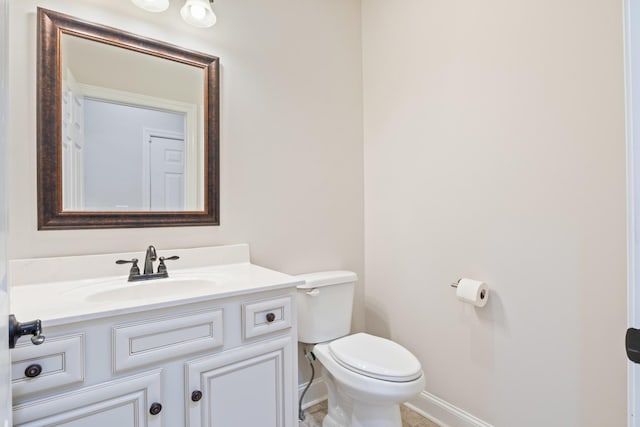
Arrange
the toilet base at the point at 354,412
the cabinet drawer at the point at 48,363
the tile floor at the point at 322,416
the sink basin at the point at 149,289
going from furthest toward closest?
1. the tile floor at the point at 322,416
2. the toilet base at the point at 354,412
3. the sink basin at the point at 149,289
4. the cabinet drawer at the point at 48,363

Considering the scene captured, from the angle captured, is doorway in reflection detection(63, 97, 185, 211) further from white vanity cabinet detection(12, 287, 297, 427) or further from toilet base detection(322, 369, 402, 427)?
toilet base detection(322, 369, 402, 427)

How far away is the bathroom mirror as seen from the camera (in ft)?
3.98

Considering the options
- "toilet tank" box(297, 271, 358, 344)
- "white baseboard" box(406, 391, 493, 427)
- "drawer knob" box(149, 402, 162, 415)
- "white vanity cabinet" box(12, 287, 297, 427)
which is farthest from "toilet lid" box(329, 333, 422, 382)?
"drawer knob" box(149, 402, 162, 415)

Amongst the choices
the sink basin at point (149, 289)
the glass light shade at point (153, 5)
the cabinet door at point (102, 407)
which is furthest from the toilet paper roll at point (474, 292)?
the glass light shade at point (153, 5)

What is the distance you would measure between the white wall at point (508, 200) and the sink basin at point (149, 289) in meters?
1.17

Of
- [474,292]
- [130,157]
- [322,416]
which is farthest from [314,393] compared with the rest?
[130,157]

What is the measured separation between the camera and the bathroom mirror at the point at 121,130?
→ 1.21m

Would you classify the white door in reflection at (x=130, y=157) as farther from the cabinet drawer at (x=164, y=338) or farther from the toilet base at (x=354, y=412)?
the toilet base at (x=354, y=412)

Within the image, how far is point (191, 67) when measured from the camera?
4.97 feet

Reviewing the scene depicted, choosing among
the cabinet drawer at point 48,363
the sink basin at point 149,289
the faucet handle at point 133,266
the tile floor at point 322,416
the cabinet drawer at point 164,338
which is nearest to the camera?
the cabinet drawer at point 48,363

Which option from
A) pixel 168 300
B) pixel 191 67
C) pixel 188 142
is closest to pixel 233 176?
pixel 188 142

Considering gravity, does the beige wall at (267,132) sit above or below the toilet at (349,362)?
above

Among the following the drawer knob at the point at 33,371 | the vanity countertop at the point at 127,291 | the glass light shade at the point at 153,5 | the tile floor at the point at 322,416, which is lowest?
the tile floor at the point at 322,416

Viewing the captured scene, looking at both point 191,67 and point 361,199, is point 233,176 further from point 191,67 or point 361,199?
point 361,199
